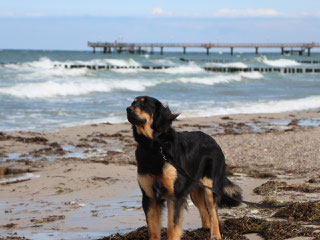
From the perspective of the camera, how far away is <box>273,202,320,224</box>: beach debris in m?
A: 5.68

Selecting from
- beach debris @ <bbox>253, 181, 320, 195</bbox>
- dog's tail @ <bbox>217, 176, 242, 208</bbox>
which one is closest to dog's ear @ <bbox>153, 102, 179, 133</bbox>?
dog's tail @ <bbox>217, 176, 242, 208</bbox>

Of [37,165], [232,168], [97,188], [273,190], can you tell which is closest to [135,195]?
[97,188]

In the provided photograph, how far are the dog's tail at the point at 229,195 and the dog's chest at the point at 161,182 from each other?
1049 mm

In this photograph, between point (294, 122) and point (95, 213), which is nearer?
point (95, 213)

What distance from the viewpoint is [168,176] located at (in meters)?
4.43

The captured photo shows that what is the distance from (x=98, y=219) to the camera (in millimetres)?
6094

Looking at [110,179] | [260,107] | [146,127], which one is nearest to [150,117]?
[146,127]

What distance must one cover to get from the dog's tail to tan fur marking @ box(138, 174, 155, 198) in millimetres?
1096

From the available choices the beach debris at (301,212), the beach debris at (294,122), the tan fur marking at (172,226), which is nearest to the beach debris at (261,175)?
the beach debris at (301,212)

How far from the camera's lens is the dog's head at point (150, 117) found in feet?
14.1

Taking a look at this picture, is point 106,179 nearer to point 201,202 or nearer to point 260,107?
point 201,202

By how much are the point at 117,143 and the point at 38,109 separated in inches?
291

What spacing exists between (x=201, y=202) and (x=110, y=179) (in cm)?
316

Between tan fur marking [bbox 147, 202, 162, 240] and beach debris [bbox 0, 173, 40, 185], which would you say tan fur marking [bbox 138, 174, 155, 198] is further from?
beach debris [bbox 0, 173, 40, 185]
